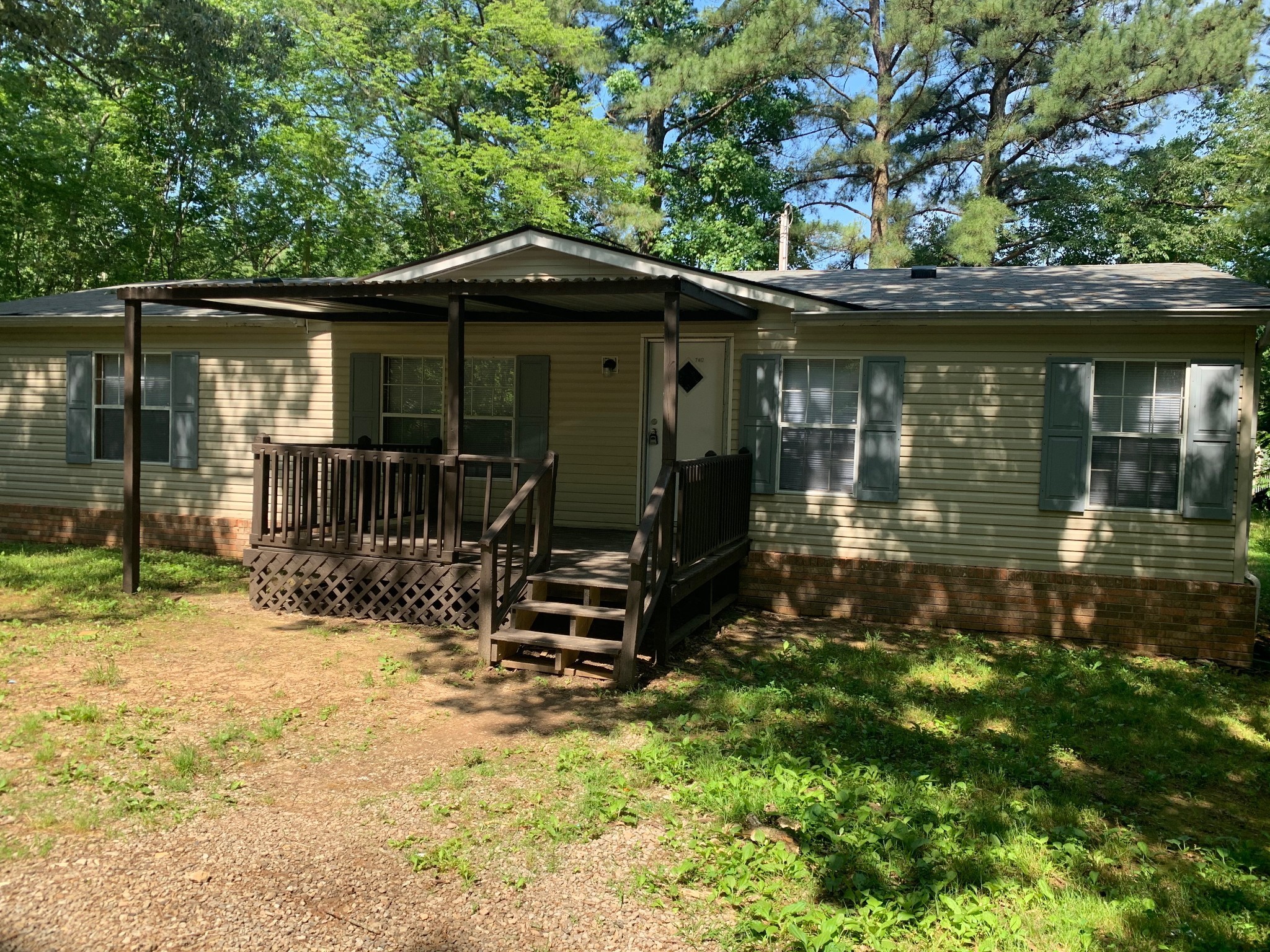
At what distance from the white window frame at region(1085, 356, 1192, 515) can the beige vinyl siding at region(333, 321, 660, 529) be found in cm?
453

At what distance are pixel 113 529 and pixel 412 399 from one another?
406 centimetres

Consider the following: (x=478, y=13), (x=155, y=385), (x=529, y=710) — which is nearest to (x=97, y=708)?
(x=529, y=710)

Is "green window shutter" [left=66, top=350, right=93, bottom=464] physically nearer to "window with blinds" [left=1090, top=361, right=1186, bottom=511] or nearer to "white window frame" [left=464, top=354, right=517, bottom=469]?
"white window frame" [left=464, top=354, right=517, bottom=469]

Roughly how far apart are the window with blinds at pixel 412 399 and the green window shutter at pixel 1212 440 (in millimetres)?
7699

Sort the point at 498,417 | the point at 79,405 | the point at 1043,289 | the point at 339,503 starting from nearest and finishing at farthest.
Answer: the point at 339,503, the point at 1043,289, the point at 498,417, the point at 79,405

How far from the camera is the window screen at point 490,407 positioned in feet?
36.7

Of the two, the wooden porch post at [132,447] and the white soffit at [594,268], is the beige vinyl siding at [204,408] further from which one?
the white soffit at [594,268]

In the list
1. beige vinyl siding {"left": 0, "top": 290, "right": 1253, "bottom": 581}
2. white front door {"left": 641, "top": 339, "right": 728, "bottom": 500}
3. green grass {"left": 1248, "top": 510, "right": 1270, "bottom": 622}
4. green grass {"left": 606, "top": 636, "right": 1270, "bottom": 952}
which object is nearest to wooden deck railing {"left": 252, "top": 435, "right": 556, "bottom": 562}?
beige vinyl siding {"left": 0, "top": 290, "right": 1253, "bottom": 581}

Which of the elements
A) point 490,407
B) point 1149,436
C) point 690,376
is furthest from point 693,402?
point 1149,436

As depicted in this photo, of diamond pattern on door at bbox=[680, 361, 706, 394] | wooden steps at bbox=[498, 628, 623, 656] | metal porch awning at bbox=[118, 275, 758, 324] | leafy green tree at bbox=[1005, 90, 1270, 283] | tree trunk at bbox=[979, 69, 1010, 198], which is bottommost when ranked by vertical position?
wooden steps at bbox=[498, 628, 623, 656]

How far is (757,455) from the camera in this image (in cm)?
935

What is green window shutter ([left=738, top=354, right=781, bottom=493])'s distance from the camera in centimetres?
933

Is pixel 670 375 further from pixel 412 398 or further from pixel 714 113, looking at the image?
pixel 714 113

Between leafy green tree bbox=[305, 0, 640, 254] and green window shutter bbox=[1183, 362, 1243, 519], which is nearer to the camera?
green window shutter bbox=[1183, 362, 1243, 519]
